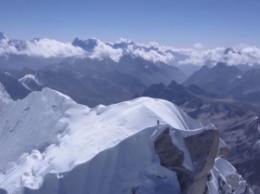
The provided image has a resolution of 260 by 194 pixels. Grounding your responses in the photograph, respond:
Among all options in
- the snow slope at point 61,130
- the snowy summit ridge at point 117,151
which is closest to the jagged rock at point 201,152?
the snowy summit ridge at point 117,151

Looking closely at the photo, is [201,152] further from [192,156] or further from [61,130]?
[61,130]

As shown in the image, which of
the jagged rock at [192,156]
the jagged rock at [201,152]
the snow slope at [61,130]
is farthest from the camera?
the snow slope at [61,130]

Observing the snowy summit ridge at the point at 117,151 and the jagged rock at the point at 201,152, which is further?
the jagged rock at the point at 201,152

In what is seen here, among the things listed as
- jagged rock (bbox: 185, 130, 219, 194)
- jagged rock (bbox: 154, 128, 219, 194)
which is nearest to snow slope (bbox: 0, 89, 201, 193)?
jagged rock (bbox: 154, 128, 219, 194)

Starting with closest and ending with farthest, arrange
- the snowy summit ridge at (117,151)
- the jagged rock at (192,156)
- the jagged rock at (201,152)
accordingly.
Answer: the snowy summit ridge at (117,151), the jagged rock at (192,156), the jagged rock at (201,152)

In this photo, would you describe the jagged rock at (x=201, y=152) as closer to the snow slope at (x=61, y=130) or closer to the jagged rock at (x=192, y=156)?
the jagged rock at (x=192, y=156)

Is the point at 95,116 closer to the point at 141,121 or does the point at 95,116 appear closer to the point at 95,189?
the point at 141,121

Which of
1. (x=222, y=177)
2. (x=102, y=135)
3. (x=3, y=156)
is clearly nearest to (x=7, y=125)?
(x=3, y=156)

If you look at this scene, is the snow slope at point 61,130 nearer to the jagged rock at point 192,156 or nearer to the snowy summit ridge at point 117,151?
the snowy summit ridge at point 117,151

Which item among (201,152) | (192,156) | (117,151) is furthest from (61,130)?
(201,152)
